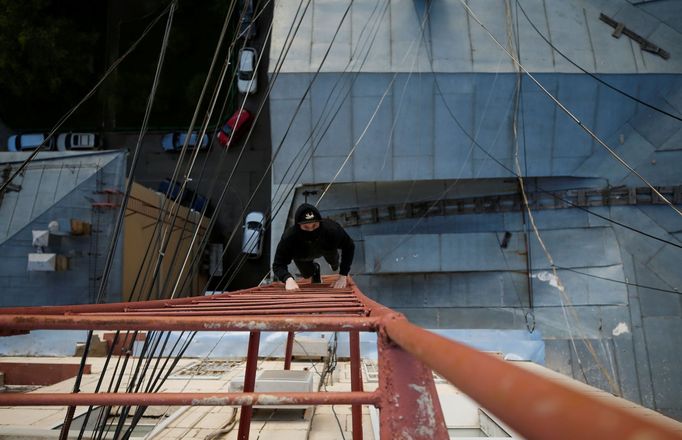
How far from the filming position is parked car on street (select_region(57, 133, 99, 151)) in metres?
21.2

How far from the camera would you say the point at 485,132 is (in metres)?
12.6

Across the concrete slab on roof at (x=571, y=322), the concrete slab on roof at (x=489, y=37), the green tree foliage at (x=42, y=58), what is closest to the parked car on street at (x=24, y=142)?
the green tree foliage at (x=42, y=58)

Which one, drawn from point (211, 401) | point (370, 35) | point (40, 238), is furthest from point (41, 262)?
point (211, 401)

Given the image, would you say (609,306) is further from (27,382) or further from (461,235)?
(27,382)

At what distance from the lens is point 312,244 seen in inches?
255

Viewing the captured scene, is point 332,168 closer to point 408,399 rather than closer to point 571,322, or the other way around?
point 571,322

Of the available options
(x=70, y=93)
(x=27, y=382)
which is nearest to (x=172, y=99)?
(x=70, y=93)

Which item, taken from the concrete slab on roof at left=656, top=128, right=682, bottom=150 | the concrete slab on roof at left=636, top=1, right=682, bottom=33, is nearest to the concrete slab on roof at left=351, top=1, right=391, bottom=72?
the concrete slab on roof at left=636, top=1, right=682, bottom=33

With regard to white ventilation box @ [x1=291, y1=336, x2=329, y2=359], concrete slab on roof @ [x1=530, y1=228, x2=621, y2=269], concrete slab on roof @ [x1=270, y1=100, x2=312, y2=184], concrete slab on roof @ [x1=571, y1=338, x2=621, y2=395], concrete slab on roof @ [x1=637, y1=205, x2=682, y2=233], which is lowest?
concrete slab on roof @ [x1=571, y1=338, x2=621, y2=395]

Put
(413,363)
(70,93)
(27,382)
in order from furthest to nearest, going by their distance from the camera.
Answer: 1. (70,93)
2. (27,382)
3. (413,363)

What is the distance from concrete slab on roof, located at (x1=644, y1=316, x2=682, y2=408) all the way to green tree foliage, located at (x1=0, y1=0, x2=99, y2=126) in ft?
77.1

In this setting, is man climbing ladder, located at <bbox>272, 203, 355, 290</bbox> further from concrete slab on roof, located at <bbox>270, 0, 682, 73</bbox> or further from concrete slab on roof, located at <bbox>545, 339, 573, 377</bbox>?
concrete slab on roof, located at <bbox>545, 339, 573, 377</bbox>

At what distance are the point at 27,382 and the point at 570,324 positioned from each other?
1368 centimetres

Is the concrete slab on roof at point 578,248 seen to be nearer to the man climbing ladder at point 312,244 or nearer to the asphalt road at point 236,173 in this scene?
the man climbing ladder at point 312,244
